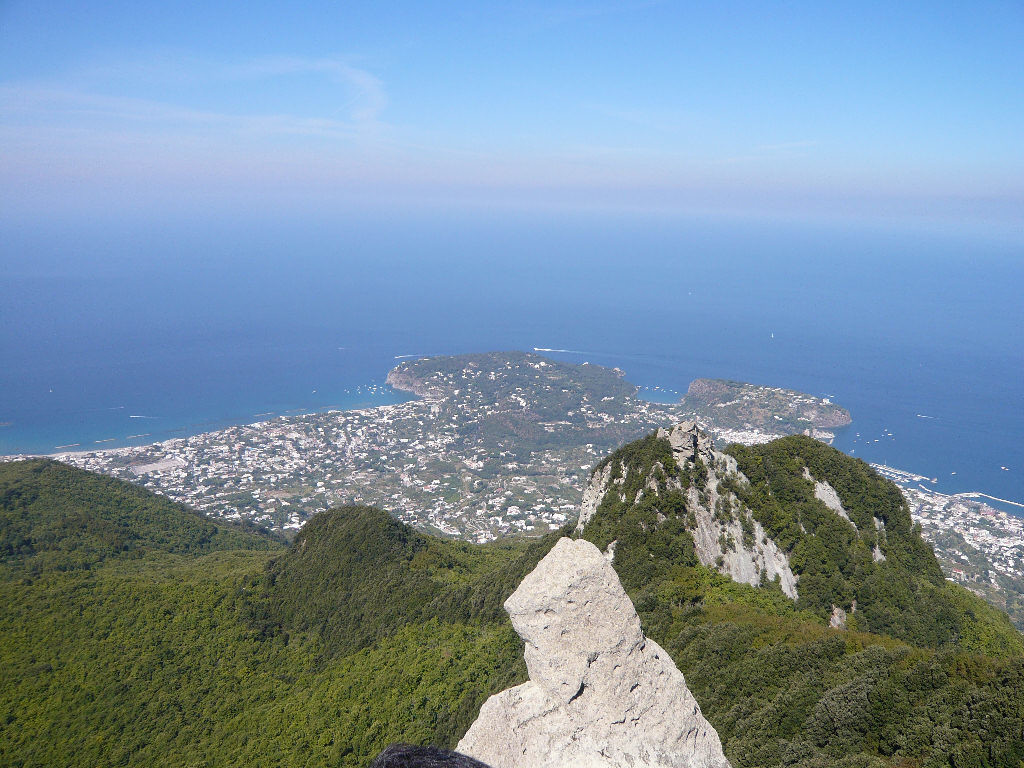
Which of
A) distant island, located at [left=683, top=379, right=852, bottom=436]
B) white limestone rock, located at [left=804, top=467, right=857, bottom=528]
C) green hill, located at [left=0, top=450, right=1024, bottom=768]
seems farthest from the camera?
distant island, located at [left=683, top=379, right=852, bottom=436]

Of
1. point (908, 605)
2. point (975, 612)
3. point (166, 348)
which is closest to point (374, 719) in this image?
point (908, 605)

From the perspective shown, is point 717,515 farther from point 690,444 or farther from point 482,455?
point 482,455

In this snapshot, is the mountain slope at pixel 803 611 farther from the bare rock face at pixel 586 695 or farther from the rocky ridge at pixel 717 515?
the bare rock face at pixel 586 695

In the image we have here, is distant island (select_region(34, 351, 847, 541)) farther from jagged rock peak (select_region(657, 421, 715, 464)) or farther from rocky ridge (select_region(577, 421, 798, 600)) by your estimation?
jagged rock peak (select_region(657, 421, 715, 464))

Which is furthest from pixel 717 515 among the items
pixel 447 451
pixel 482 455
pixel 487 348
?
pixel 487 348

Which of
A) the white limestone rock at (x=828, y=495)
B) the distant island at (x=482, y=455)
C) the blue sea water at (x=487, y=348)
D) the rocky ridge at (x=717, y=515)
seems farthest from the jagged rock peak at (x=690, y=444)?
the blue sea water at (x=487, y=348)

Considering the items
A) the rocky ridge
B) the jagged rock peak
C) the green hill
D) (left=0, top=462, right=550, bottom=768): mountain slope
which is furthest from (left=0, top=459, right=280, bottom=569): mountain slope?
the jagged rock peak
